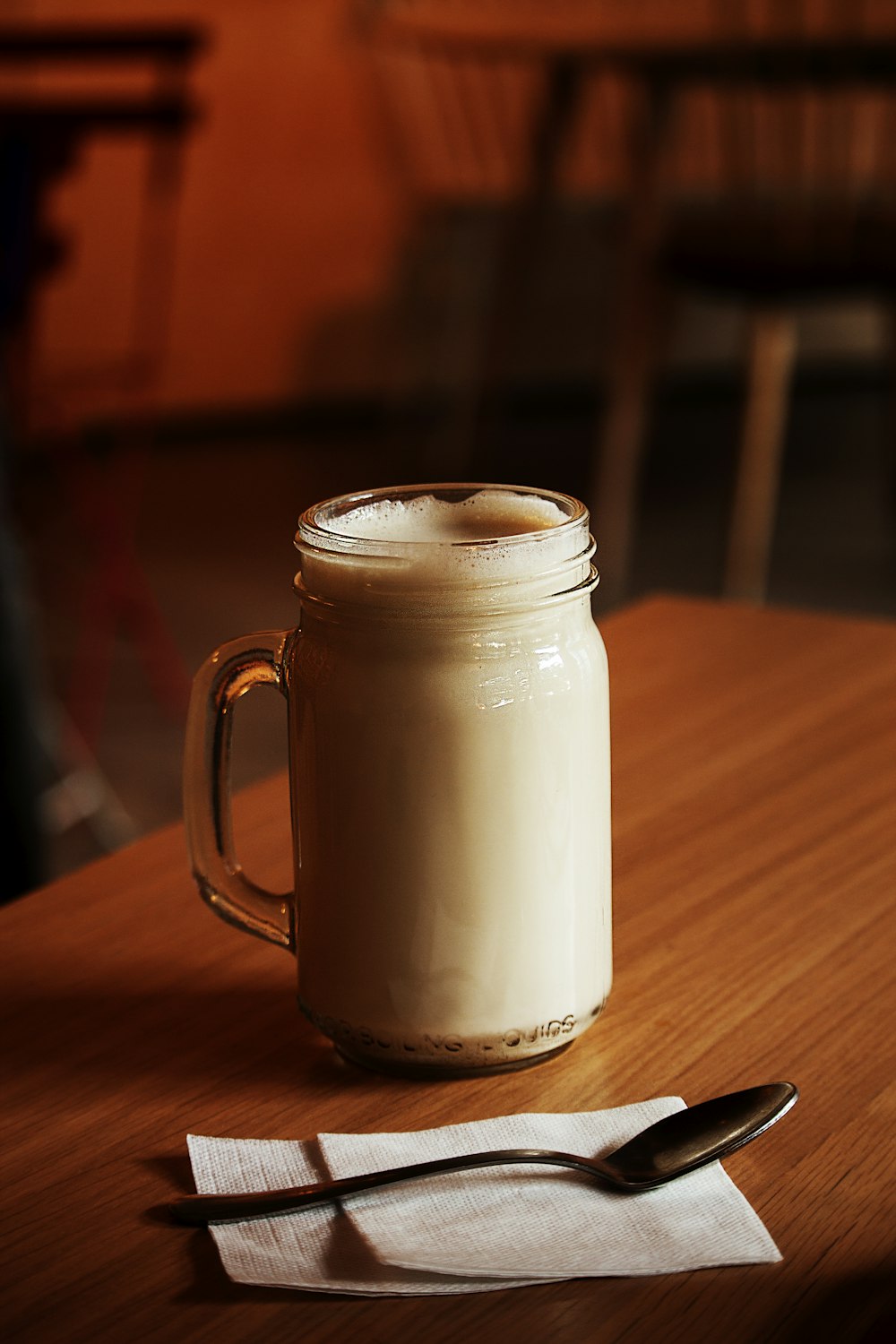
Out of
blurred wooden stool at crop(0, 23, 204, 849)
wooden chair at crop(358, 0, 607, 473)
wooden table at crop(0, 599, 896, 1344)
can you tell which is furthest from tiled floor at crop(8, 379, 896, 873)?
wooden table at crop(0, 599, 896, 1344)

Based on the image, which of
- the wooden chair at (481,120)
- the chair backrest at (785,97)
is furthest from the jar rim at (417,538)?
the wooden chair at (481,120)

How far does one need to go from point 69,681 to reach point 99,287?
65.1 inches

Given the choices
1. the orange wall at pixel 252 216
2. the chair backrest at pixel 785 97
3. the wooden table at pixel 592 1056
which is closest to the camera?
the wooden table at pixel 592 1056

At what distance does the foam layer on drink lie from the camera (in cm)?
41

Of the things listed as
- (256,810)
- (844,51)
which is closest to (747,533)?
(844,51)

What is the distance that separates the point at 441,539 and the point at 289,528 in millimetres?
2606

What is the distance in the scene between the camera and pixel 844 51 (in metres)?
1.97

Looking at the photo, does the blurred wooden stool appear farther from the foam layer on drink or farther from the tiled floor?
the foam layer on drink

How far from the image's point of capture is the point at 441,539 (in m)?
0.45

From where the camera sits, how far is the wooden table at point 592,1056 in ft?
1.18

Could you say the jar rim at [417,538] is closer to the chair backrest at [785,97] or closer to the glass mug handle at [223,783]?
the glass mug handle at [223,783]

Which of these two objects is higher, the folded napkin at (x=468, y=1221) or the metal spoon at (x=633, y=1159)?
the metal spoon at (x=633, y=1159)

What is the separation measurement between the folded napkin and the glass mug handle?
8 cm

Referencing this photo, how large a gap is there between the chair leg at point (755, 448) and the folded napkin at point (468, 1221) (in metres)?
1.91
